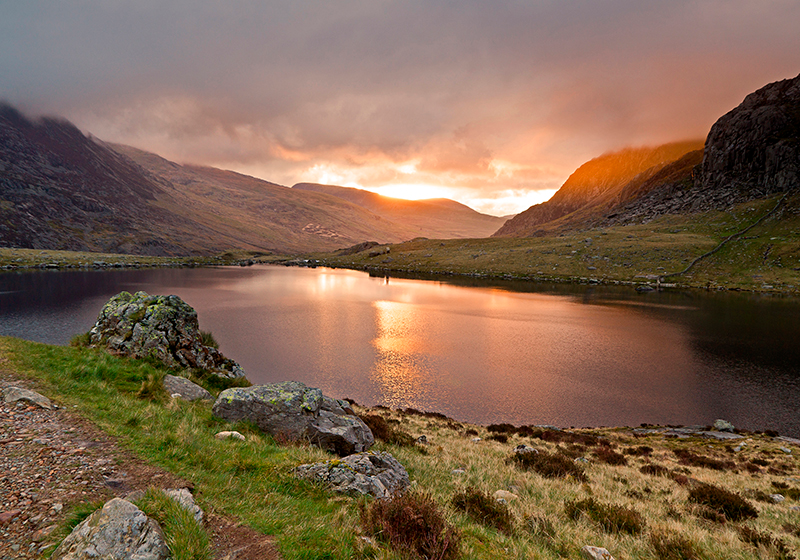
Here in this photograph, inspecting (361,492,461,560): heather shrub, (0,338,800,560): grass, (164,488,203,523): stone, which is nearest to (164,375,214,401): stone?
(0,338,800,560): grass

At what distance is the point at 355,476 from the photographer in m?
9.20

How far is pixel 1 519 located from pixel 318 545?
4.91 m

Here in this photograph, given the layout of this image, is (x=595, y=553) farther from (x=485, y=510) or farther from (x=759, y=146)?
(x=759, y=146)

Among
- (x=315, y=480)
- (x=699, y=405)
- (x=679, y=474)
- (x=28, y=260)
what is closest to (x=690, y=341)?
(x=699, y=405)

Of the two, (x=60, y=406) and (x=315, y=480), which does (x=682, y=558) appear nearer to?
(x=315, y=480)

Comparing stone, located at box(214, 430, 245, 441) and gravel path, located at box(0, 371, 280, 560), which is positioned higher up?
gravel path, located at box(0, 371, 280, 560)

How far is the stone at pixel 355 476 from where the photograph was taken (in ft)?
29.1

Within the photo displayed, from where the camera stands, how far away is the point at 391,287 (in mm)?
119250

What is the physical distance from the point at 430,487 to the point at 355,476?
365cm

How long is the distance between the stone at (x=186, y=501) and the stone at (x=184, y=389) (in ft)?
31.9

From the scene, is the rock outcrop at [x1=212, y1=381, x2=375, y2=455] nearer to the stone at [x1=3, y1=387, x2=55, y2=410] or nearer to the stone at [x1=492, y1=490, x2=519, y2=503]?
the stone at [x1=3, y1=387, x2=55, y2=410]

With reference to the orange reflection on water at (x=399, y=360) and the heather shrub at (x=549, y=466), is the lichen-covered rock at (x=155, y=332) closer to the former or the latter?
the heather shrub at (x=549, y=466)

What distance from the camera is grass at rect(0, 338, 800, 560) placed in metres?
7.21

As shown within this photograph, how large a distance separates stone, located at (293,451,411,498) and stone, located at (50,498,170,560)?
3.96m
